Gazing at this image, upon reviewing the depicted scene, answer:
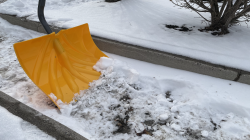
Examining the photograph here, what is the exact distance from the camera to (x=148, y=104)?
1763 millimetres

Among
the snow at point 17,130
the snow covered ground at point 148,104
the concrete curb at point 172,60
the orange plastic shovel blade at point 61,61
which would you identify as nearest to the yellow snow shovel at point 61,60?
the orange plastic shovel blade at point 61,61

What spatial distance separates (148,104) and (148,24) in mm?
1607

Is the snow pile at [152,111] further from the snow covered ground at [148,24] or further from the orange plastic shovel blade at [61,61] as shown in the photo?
the snow covered ground at [148,24]

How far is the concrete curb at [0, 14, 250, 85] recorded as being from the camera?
195 centimetres

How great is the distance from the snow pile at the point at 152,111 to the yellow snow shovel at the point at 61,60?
16 centimetres

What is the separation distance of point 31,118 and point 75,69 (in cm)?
85

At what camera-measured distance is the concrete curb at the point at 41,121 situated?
3.80 feet

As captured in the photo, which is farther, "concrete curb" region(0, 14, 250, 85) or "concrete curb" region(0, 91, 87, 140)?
"concrete curb" region(0, 14, 250, 85)

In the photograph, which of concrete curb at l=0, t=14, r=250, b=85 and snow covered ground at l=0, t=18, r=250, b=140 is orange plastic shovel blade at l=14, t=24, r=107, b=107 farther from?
concrete curb at l=0, t=14, r=250, b=85

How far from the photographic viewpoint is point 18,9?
3.66 metres

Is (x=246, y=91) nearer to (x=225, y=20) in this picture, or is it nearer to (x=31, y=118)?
(x=225, y=20)

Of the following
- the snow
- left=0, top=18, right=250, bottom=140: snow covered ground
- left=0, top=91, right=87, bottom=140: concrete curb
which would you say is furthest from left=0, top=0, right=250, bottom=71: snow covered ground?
the snow

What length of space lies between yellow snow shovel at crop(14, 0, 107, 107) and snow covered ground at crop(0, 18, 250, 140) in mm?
125

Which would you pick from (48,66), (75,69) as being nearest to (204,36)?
(75,69)
